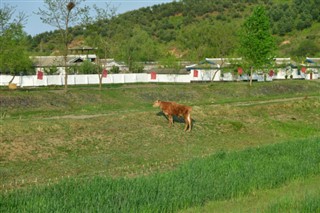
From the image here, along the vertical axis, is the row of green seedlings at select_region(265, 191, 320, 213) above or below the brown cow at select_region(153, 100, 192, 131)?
below

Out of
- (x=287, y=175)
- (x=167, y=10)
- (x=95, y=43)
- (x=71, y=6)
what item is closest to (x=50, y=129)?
(x=287, y=175)

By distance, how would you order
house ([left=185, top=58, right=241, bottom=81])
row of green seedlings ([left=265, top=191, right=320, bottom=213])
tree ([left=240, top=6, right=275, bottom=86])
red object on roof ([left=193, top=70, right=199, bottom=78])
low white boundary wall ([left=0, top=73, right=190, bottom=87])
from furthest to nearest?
1. house ([left=185, top=58, right=241, bottom=81])
2. red object on roof ([left=193, top=70, right=199, bottom=78])
3. low white boundary wall ([left=0, top=73, right=190, bottom=87])
4. tree ([left=240, top=6, right=275, bottom=86])
5. row of green seedlings ([left=265, top=191, right=320, bottom=213])

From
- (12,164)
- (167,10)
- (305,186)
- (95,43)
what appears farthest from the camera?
(167,10)

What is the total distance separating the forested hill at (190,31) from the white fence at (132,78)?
142 inches

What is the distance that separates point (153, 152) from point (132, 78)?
51.9m

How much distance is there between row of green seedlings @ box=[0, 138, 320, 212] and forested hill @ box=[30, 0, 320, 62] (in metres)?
39.2

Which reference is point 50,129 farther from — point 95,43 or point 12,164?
point 95,43

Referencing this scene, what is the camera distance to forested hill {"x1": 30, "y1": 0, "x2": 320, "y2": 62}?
79.1 m

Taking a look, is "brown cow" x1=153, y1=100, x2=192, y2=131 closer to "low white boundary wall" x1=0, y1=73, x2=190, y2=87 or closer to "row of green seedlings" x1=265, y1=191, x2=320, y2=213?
"row of green seedlings" x1=265, y1=191, x2=320, y2=213

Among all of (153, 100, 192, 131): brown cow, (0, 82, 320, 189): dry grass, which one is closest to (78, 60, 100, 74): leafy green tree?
(0, 82, 320, 189): dry grass

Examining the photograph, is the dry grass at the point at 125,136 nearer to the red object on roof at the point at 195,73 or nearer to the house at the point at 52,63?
the house at the point at 52,63

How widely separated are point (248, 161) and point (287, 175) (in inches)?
83.7

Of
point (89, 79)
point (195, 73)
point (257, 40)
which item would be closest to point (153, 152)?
point (257, 40)

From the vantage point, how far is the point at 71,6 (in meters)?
50.4
